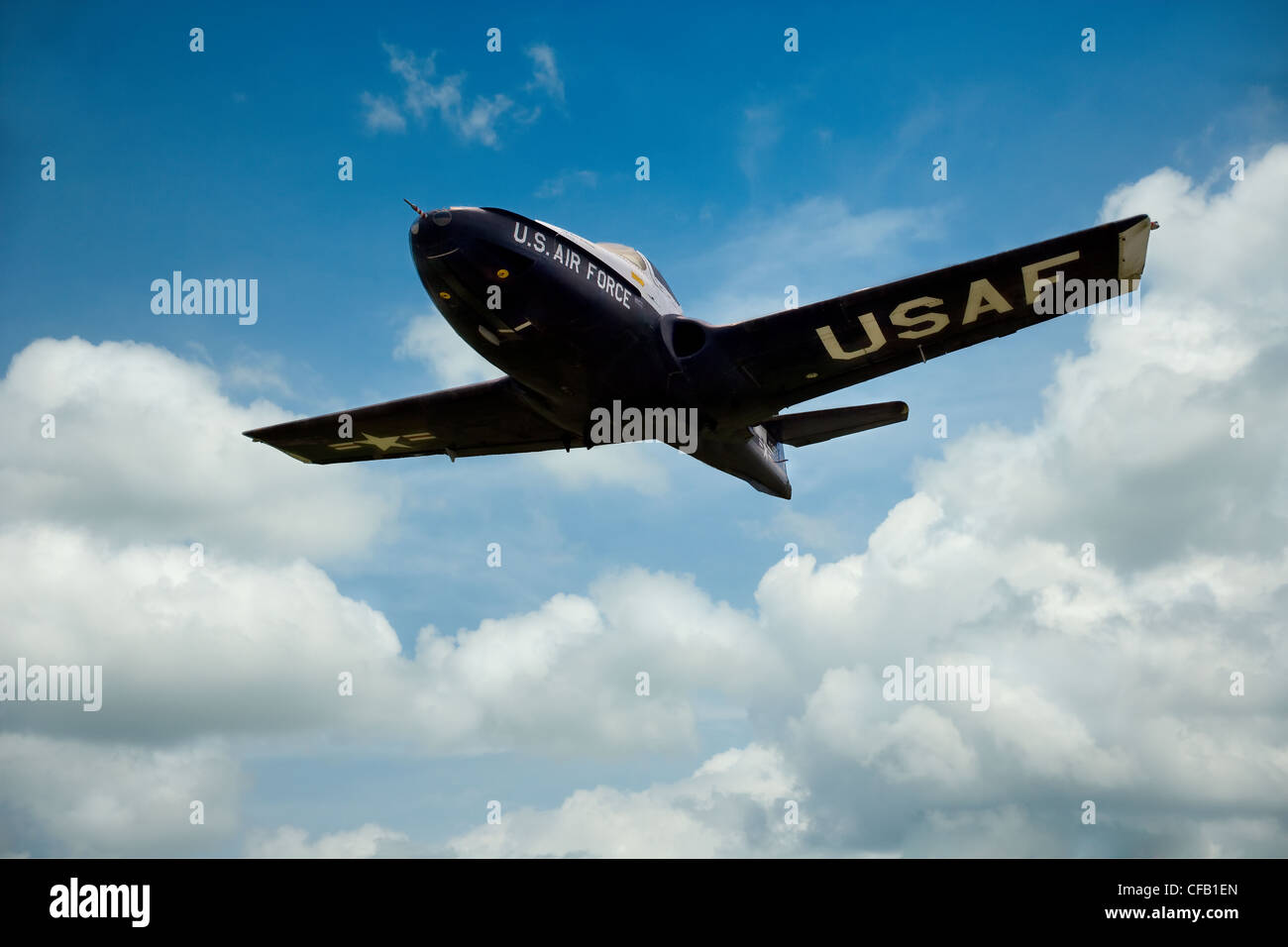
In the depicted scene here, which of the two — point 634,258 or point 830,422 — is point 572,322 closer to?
point 634,258

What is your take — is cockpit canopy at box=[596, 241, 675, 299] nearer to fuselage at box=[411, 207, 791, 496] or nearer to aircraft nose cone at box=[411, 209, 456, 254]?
fuselage at box=[411, 207, 791, 496]

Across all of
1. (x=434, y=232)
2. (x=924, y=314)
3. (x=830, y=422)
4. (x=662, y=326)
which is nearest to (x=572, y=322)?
(x=662, y=326)

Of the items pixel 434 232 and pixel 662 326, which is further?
pixel 662 326

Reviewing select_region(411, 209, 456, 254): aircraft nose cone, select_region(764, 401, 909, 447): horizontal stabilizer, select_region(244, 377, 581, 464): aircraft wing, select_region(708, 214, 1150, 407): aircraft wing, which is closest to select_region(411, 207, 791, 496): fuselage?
select_region(411, 209, 456, 254): aircraft nose cone

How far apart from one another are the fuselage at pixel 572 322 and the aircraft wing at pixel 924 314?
0.86 meters

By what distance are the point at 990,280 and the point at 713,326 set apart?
18.7ft

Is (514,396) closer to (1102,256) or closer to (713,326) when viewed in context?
(713,326)

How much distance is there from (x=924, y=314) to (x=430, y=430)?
1292 centimetres

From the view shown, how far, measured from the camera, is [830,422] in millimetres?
27328

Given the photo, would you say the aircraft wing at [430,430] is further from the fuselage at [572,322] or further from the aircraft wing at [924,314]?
the aircraft wing at [924,314]

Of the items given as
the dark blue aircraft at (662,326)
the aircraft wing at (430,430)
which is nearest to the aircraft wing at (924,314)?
the dark blue aircraft at (662,326)

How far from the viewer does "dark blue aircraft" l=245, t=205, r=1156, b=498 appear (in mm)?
18391

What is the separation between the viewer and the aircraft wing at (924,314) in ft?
62.4
